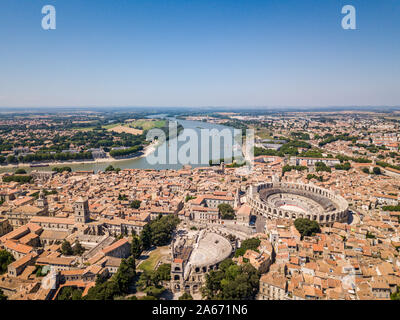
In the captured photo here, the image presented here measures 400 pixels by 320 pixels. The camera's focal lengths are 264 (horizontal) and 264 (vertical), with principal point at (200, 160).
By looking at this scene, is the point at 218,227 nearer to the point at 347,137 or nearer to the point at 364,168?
the point at 364,168

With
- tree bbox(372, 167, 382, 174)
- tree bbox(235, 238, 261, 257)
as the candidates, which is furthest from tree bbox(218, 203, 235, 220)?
tree bbox(372, 167, 382, 174)

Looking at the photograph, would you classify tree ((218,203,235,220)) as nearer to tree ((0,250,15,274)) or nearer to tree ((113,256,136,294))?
tree ((113,256,136,294))

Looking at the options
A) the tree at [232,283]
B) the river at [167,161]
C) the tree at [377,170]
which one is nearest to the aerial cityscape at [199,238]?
the tree at [232,283]

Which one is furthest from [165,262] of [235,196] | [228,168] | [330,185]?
[228,168]

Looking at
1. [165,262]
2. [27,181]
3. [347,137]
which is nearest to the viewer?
[165,262]
